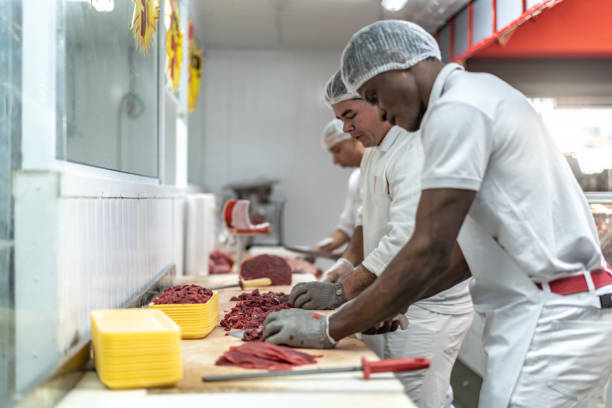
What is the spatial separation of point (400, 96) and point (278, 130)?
257 inches

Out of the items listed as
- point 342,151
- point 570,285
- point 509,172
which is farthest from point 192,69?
point 570,285

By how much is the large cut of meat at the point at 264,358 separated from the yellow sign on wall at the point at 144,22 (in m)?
1.50

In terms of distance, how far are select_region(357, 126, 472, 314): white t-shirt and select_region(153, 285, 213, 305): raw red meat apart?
2.15ft

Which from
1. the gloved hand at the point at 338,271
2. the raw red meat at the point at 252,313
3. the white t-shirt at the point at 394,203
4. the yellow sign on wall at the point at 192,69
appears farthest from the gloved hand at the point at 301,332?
the yellow sign on wall at the point at 192,69

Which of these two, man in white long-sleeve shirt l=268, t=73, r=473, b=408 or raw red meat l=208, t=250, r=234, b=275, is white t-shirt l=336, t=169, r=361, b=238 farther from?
man in white long-sleeve shirt l=268, t=73, r=473, b=408

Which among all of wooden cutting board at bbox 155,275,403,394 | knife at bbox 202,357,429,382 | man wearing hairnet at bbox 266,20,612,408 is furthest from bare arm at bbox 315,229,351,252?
knife at bbox 202,357,429,382

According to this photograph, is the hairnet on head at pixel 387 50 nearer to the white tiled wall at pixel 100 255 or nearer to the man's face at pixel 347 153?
the white tiled wall at pixel 100 255

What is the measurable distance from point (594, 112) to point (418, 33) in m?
4.05

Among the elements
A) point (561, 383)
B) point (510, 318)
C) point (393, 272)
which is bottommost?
point (561, 383)

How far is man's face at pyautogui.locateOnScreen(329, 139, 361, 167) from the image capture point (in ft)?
14.5

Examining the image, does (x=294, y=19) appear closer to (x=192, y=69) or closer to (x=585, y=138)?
(x=192, y=69)

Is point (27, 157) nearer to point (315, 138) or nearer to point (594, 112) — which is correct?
point (594, 112)

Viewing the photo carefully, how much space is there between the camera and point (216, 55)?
26.3 feet

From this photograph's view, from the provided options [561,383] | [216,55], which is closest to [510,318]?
[561,383]
